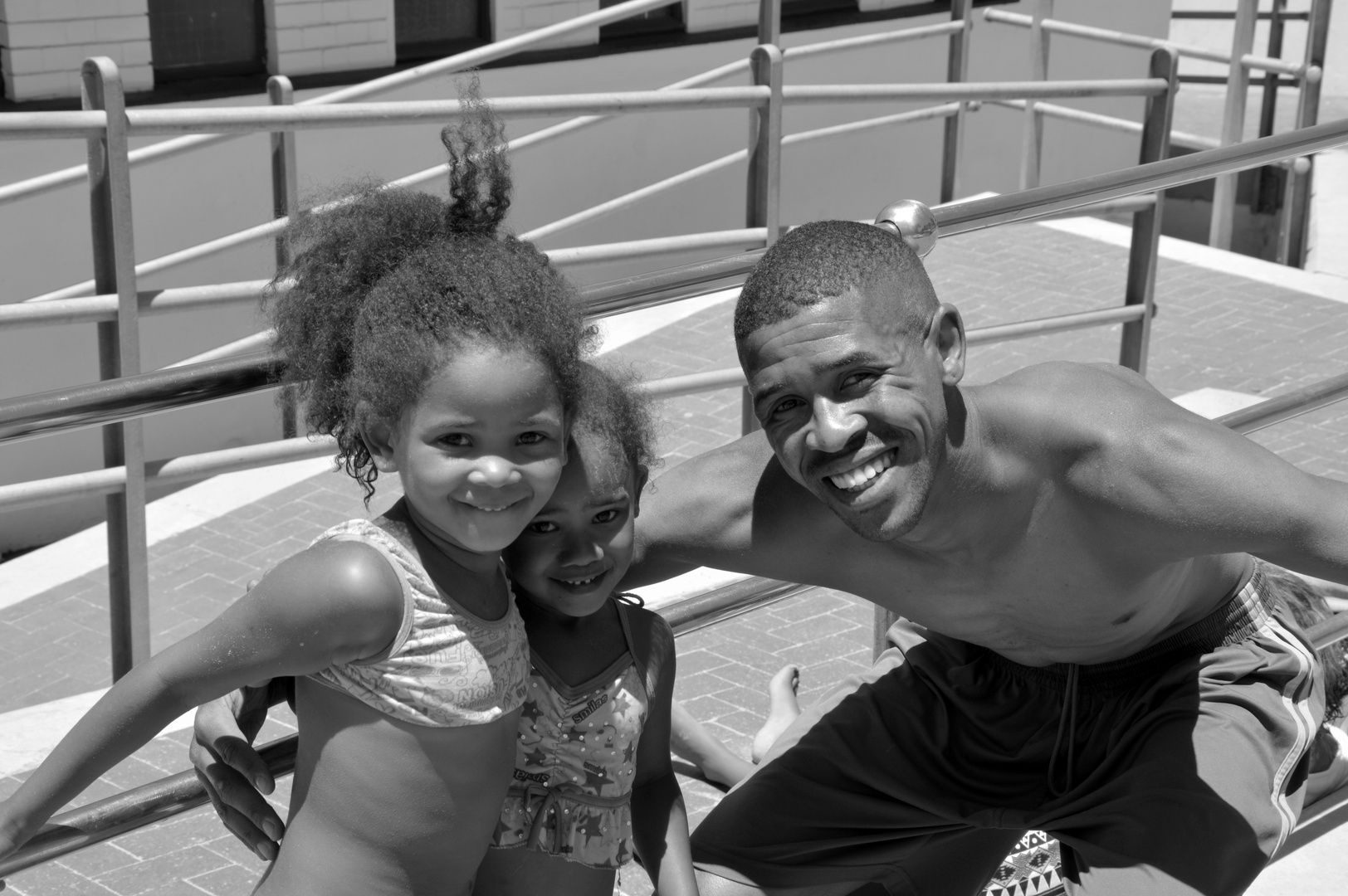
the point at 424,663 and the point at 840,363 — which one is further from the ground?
the point at 840,363

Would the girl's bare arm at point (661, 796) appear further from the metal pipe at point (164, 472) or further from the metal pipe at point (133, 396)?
the metal pipe at point (164, 472)

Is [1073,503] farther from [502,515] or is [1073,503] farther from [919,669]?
[502,515]

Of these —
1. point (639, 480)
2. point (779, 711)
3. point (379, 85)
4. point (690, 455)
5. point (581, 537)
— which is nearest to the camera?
point (581, 537)

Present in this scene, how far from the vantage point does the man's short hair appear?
7.32 ft

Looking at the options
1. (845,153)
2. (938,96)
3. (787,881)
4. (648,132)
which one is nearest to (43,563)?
(938,96)

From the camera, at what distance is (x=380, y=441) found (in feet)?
6.34

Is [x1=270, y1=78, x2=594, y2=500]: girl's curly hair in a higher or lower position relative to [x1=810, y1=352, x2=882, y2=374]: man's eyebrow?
higher

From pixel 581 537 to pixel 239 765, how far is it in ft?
1.66

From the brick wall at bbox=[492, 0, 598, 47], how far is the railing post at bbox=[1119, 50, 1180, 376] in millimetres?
4639

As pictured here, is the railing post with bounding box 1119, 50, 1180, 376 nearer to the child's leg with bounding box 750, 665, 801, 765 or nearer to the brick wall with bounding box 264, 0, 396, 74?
the child's leg with bounding box 750, 665, 801, 765

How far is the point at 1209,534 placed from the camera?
2.20 m

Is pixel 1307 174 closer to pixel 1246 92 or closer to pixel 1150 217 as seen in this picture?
pixel 1246 92

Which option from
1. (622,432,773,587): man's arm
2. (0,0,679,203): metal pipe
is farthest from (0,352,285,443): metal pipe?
(0,0,679,203): metal pipe

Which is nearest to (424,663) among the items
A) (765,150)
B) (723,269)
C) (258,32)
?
(723,269)
